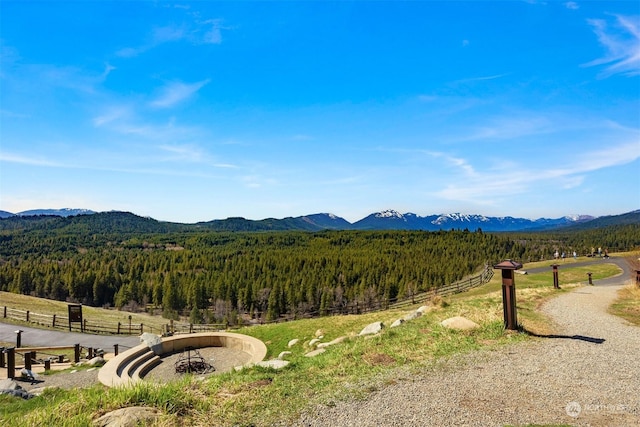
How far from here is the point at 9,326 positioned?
27625mm

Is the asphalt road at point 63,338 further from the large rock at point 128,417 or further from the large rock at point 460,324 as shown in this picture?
the large rock at point 128,417

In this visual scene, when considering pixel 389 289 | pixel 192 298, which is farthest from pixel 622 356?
pixel 192 298

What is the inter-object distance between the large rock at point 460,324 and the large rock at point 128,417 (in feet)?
30.7

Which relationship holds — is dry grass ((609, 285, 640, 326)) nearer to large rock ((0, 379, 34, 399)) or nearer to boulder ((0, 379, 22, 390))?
large rock ((0, 379, 34, 399))

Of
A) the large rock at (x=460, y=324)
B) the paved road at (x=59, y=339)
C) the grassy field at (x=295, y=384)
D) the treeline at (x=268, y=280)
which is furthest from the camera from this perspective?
the treeline at (x=268, y=280)

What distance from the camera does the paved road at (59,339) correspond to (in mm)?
24469

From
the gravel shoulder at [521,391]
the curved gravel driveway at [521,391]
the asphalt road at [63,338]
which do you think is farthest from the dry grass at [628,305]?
the asphalt road at [63,338]

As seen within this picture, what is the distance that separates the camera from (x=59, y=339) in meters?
25.5

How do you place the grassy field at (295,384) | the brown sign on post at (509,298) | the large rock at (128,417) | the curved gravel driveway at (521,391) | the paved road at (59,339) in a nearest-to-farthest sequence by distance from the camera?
the large rock at (128,417) → the curved gravel driveway at (521,391) → the grassy field at (295,384) → the brown sign on post at (509,298) → the paved road at (59,339)

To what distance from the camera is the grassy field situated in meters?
6.14

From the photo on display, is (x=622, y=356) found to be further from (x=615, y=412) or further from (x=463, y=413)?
(x=463, y=413)

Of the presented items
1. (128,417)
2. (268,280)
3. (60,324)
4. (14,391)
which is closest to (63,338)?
(60,324)

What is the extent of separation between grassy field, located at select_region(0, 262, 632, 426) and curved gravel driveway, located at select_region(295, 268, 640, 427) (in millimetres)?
569

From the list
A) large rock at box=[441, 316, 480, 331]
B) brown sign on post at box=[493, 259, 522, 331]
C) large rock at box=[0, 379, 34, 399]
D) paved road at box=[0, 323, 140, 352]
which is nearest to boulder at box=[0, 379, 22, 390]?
large rock at box=[0, 379, 34, 399]
